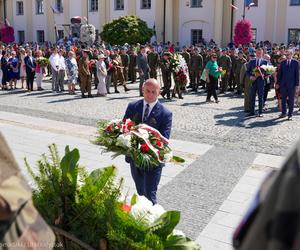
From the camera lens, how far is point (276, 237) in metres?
0.91

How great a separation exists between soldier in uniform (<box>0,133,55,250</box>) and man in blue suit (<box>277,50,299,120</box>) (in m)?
11.4

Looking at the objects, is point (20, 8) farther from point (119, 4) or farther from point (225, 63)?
point (225, 63)

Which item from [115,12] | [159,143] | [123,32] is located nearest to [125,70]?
[123,32]

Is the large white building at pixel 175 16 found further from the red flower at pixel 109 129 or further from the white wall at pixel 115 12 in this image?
the red flower at pixel 109 129

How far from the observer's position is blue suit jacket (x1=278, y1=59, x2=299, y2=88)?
12.0 meters

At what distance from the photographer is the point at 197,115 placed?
13133 millimetres

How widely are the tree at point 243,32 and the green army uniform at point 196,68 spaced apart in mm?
13437

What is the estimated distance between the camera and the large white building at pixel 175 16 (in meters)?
35.4

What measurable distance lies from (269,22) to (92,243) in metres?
35.6

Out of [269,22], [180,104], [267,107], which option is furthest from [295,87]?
[269,22]

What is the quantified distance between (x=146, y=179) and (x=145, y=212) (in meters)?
2.38

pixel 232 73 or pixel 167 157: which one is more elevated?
pixel 232 73

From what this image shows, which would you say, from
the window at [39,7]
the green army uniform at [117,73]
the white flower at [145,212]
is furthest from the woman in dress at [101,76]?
the window at [39,7]

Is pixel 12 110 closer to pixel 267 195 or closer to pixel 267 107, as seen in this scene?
pixel 267 107
